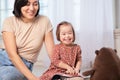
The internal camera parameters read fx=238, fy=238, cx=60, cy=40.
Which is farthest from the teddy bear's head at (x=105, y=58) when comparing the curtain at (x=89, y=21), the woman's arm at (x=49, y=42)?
the curtain at (x=89, y=21)

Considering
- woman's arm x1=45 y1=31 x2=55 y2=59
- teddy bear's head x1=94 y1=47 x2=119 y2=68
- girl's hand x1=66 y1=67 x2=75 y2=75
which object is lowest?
girl's hand x1=66 y1=67 x2=75 y2=75

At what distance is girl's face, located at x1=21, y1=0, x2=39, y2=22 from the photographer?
1495 millimetres

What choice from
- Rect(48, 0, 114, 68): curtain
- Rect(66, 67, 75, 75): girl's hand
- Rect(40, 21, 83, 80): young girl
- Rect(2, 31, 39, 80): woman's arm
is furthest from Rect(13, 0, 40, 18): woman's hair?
Rect(48, 0, 114, 68): curtain

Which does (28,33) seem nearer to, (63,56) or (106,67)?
(63,56)

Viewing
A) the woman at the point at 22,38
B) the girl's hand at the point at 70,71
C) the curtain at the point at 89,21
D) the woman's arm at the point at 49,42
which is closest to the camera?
the girl's hand at the point at 70,71

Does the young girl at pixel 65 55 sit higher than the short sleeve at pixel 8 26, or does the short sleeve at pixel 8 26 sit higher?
the short sleeve at pixel 8 26

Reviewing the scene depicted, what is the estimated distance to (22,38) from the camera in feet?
5.09

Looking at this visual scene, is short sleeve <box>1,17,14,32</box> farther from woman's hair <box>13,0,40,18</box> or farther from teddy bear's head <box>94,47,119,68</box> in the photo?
teddy bear's head <box>94,47,119,68</box>

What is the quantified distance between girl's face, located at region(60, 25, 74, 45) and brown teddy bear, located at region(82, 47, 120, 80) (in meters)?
0.22

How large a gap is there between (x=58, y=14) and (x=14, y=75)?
94 cm

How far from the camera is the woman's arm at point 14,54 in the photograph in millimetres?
1420

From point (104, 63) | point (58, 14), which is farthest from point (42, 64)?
point (104, 63)

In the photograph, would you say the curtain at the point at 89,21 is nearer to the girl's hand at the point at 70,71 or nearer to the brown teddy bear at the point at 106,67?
the brown teddy bear at the point at 106,67

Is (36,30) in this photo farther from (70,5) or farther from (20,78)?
(70,5)
